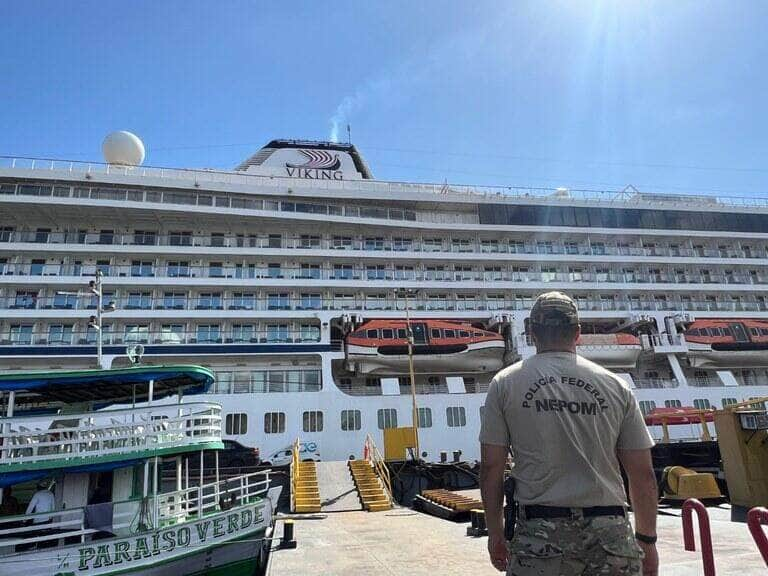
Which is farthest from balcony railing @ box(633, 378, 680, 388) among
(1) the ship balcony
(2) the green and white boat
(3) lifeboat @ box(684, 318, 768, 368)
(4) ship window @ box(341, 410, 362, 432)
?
(1) the ship balcony

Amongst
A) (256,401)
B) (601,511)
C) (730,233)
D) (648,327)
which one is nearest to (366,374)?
(256,401)

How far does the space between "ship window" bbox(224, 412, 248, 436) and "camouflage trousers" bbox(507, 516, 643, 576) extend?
2128cm

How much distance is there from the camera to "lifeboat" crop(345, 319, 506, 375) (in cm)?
2498

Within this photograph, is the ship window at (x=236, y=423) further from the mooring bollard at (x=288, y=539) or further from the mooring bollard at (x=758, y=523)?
the mooring bollard at (x=758, y=523)

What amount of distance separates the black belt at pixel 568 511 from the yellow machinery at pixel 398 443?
64.3 ft

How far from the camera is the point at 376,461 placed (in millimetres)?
19844

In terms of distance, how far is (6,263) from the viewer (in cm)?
2627

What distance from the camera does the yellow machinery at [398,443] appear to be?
70.0 ft

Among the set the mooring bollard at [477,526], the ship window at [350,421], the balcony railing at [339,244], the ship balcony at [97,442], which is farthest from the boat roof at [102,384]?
the balcony railing at [339,244]

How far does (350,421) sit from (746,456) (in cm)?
1463

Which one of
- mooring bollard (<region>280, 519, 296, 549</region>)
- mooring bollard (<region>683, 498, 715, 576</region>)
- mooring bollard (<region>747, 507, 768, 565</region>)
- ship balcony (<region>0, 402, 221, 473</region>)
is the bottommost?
mooring bollard (<region>280, 519, 296, 549</region>)

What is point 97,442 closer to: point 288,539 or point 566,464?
point 288,539

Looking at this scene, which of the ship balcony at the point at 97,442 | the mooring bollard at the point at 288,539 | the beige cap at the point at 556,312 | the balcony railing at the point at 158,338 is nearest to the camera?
the beige cap at the point at 556,312

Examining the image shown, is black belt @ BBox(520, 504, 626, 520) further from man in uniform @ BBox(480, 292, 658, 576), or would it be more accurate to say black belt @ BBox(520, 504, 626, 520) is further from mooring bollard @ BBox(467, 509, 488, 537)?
mooring bollard @ BBox(467, 509, 488, 537)
